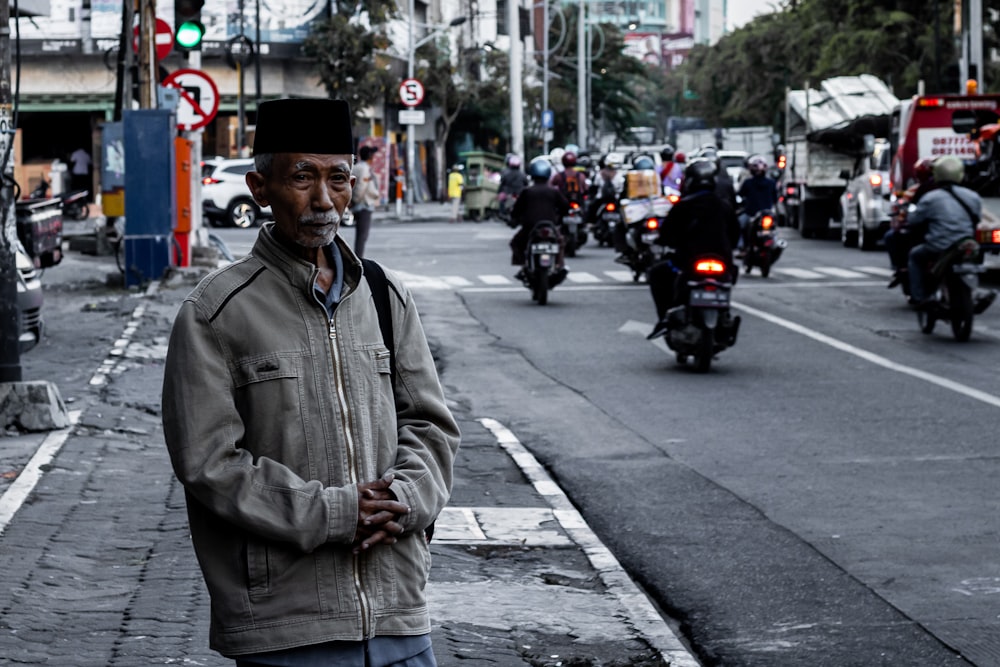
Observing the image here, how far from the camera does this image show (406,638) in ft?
11.4

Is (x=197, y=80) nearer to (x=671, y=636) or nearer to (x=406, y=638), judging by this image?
(x=671, y=636)

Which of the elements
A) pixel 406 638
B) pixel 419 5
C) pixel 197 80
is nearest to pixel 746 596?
pixel 406 638

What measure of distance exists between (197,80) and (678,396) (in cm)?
1191

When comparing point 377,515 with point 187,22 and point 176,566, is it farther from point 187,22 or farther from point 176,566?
point 187,22

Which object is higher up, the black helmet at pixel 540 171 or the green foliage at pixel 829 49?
the green foliage at pixel 829 49

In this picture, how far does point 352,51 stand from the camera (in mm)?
56938

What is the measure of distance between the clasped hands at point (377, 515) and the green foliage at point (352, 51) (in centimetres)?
5349

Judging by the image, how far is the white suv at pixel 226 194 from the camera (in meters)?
42.2

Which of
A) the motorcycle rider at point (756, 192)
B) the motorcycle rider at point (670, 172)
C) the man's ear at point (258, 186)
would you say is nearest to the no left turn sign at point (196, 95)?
the motorcycle rider at point (756, 192)

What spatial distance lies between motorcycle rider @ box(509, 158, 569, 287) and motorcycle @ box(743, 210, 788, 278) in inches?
167

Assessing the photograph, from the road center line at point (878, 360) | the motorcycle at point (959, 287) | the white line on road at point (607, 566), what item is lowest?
the white line on road at point (607, 566)

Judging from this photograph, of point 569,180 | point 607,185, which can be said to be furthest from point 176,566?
point 569,180

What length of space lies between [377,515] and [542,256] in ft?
57.1

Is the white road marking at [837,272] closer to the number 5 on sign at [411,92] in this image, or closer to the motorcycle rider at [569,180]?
the motorcycle rider at [569,180]
